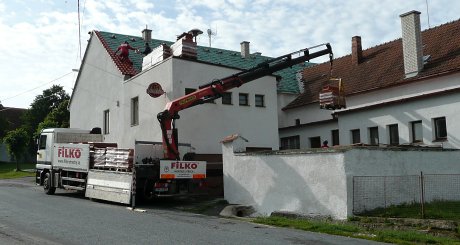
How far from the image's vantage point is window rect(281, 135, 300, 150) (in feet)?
103

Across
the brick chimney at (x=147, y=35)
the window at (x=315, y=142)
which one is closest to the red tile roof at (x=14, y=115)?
the brick chimney at (x=147, y=35)

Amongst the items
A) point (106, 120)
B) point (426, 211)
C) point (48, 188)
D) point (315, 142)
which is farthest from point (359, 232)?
point (106, 120)

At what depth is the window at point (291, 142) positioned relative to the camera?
1235 inches

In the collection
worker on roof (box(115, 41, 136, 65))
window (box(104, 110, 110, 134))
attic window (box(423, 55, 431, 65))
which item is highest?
worker on roof (box(115, 41, 136, 65))

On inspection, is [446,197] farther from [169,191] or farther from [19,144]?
[19,144]

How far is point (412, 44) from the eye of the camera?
81.1 ft

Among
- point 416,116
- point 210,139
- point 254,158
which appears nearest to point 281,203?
point 254,158

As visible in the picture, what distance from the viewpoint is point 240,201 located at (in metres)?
18.1

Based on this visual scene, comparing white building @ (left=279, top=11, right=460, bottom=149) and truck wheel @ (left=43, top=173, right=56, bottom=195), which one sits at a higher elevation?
white building @ (left=279, top=11, right=460, bottom=149)

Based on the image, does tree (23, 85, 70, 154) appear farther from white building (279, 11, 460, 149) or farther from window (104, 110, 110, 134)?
white building (279, 11, 460, 149)

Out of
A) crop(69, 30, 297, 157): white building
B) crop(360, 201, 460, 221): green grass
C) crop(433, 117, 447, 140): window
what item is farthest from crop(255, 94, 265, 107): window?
crop(360, 201, 460, 221): green grass

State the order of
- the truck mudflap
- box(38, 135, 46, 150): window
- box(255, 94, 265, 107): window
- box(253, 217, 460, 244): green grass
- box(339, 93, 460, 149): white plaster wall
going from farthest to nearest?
1. box(255, 94, 265, 107): window
2. box(38, 135, 46, 150): window
3. box(339, 93, 460, 149): white plaster wall
4. the truck mudflap
5. box(253, 217, 460, 244): green grass

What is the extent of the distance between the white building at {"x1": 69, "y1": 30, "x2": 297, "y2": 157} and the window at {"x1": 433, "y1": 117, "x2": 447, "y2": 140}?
794cm

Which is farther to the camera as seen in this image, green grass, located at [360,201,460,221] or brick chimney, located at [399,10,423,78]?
brick chimney, located at [399,10,423,78]
